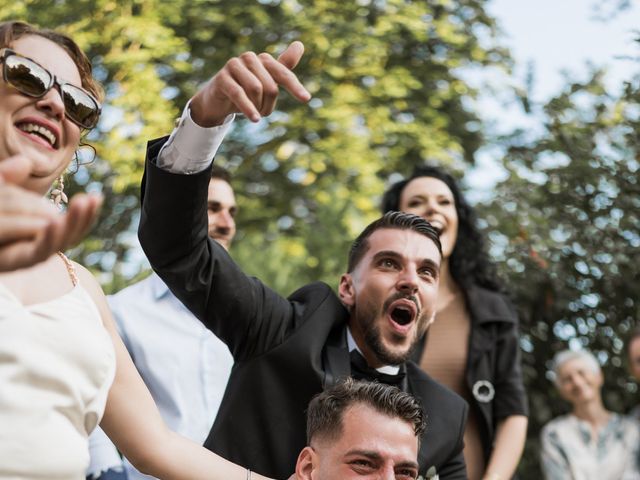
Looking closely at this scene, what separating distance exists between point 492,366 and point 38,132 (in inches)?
117

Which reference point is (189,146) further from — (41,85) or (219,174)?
(219,174)

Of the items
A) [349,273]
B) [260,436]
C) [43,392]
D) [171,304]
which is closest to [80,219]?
[43,392]

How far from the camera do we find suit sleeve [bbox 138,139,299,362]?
271 centimetres

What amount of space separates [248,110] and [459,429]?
5.61ft

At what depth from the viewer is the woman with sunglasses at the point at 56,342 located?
1962mm

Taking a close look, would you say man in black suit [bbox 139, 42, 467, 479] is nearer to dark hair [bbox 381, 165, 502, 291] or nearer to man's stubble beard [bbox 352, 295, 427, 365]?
man's stubble beard [bbox 352, 295, 427, 365]

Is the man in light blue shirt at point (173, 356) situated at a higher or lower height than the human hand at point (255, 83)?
lower

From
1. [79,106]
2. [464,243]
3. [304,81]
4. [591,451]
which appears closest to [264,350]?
[79,106]

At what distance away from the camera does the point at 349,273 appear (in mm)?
3631

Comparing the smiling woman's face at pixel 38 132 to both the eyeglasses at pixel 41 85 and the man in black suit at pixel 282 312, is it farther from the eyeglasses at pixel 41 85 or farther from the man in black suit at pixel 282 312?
the man in black suit at pixel 282 312

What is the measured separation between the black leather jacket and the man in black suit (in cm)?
106

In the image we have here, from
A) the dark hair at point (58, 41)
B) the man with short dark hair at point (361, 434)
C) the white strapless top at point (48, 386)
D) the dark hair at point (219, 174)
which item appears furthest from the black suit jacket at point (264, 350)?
the dark hair at point (219, 174)

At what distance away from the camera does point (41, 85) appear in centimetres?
224

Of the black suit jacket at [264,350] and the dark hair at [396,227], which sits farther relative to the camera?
the dark hair at [396,227]
